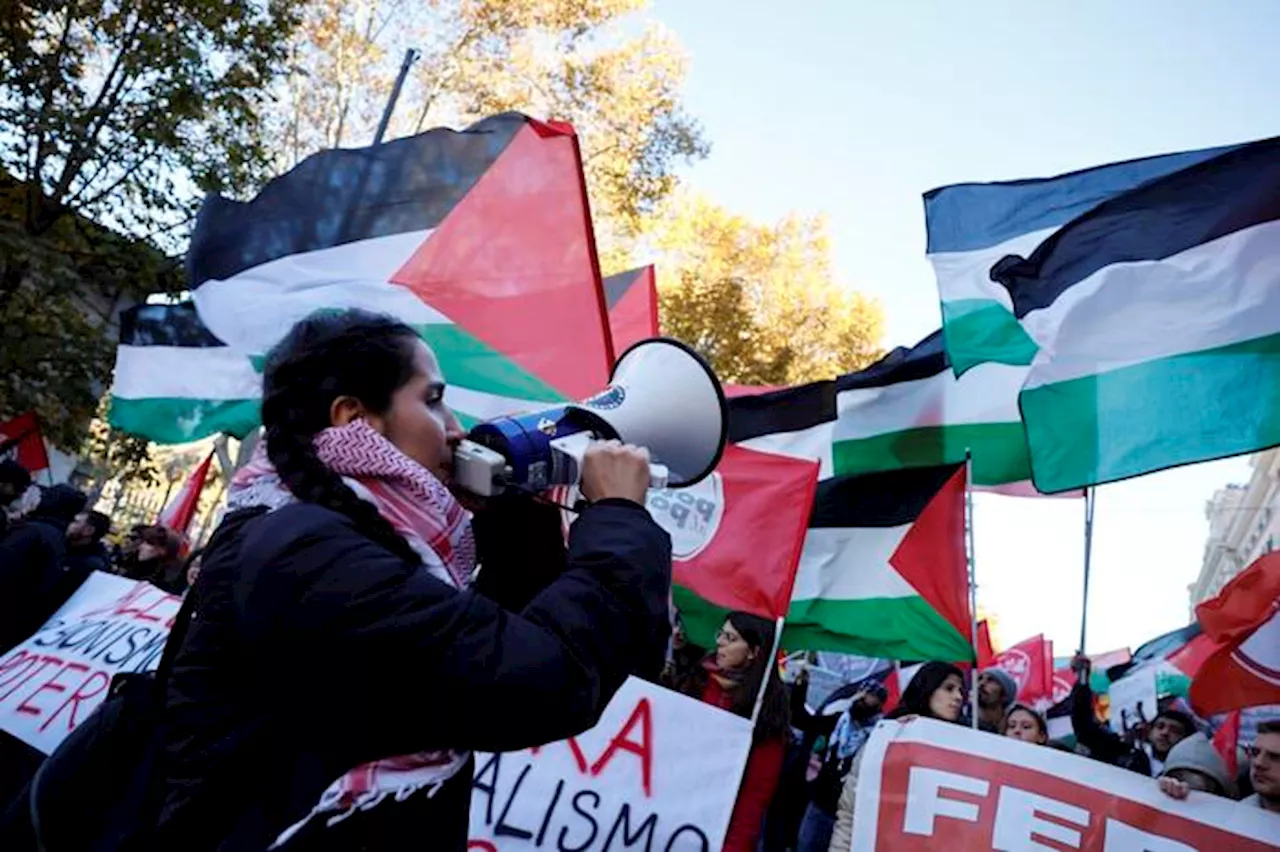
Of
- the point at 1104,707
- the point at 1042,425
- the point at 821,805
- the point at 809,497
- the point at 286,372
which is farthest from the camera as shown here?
the point at 1104,707

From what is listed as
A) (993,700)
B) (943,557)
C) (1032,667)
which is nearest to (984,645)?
(1032,667)

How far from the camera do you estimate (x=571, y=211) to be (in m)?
4.99

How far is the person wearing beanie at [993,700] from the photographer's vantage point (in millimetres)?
6367

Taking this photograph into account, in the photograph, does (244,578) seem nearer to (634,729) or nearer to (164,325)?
(634,729)

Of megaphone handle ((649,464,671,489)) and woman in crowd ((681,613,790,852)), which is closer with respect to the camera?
megaphone handle ((649,464,671,489))

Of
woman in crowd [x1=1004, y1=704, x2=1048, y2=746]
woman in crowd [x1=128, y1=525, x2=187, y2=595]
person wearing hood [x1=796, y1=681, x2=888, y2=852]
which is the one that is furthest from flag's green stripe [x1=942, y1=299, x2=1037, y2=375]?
woman in crowd [x1=128, y1=525, x2=187, y2=595]

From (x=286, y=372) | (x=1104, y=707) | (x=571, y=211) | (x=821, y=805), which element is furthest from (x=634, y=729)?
(x=1104, y=707)

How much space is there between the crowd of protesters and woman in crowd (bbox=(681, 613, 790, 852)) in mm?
3129

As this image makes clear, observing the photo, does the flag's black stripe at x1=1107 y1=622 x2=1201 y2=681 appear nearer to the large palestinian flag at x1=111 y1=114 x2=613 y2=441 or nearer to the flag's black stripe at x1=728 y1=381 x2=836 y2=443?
the flag's black stripe at x1=728 y1=381 x2=836 y2=443

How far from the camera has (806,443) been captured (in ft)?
21.2

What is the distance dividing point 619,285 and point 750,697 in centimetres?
331

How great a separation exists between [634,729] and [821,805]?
5.80 feet

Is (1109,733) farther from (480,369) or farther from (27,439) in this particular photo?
(27,439)

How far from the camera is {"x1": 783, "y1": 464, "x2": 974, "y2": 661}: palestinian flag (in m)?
5.02
